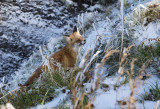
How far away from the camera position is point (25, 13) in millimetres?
7301

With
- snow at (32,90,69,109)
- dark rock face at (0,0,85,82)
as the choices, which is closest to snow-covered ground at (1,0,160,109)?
snow at (32,90,69,109)

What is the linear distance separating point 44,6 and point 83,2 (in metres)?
1.49

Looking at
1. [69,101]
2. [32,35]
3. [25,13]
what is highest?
[25,13]

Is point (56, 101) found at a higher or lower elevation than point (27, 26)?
lower

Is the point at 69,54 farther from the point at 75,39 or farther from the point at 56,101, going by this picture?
the point at 56,101

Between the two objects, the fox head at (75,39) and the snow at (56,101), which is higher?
the fox head at (75,39)

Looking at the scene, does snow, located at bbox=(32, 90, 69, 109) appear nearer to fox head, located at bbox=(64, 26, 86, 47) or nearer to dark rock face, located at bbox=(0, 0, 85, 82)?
fox head, located at bbox=(64, 26, 86, 47)

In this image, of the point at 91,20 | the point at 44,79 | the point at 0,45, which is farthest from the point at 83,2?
the point at 44,79

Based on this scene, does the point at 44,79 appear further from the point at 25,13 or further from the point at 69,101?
the point at 25,13

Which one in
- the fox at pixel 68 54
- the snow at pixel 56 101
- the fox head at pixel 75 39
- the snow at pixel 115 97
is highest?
the fox head at pixel 75 39

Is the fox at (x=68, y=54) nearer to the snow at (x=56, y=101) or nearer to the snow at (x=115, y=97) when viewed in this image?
the snow at (x=56, y=101)

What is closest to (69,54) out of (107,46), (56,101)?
(107,46)

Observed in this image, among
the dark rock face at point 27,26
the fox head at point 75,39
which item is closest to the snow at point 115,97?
the fox head at point 75,39

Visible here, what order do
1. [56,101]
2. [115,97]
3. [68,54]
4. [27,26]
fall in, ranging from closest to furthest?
1. [115,97]
2. [56,101]
3. [68,54]
4. [27,26]
